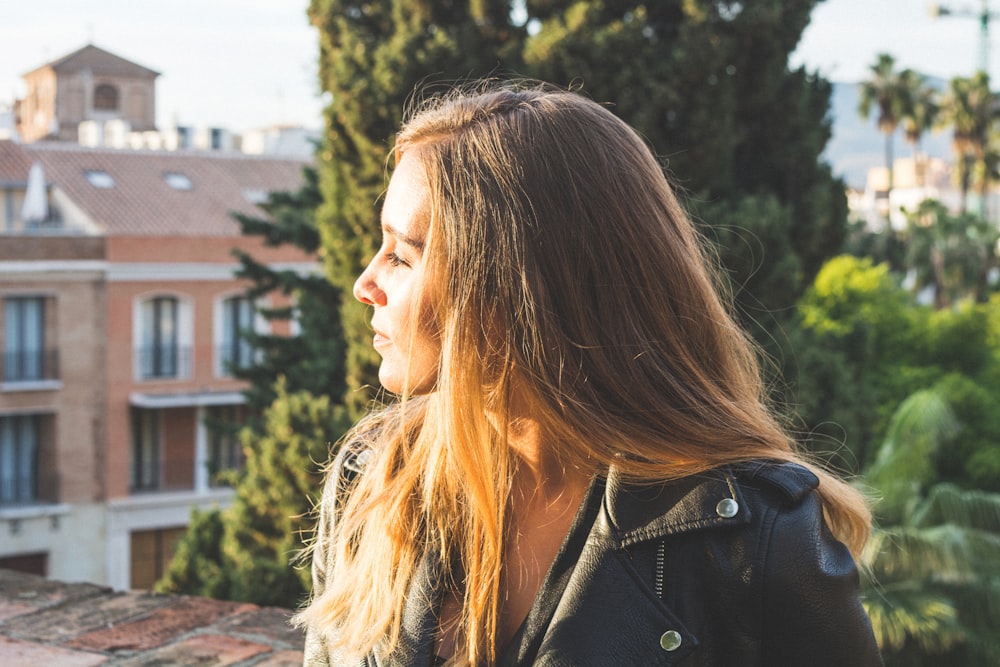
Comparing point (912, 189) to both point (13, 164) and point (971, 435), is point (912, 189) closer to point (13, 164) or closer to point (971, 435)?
point (971, 435)

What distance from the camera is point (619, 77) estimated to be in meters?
7.50

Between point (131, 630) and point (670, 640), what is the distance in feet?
5.29

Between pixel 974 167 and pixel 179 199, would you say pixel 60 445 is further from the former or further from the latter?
pixel 974 167

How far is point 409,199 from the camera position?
187 cm

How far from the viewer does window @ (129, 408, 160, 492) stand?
2542 cm

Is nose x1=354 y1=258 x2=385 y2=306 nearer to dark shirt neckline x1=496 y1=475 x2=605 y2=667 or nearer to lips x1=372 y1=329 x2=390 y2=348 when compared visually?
lips x1=372 y1=329 x2=390 y2=348

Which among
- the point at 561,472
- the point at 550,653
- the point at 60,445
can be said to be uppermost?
the point at 561,472

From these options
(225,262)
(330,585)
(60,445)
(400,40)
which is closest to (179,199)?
(225,262)

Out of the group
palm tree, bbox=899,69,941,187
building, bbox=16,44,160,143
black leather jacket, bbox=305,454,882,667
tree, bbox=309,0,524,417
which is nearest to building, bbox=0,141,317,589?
building, bbox=16,44,160,143

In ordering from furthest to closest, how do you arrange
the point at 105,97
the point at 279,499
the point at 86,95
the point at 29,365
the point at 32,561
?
1. the point at 105,97
2. the point at 86,95
3. the point at 29,365
4. the point at 32,561
5. the point at 279,499

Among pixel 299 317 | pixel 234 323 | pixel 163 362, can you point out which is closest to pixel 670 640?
pixel 299 317

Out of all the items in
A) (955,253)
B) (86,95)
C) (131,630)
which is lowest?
(131,630)

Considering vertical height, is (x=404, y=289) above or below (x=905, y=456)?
above

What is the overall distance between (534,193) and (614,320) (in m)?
0.23
